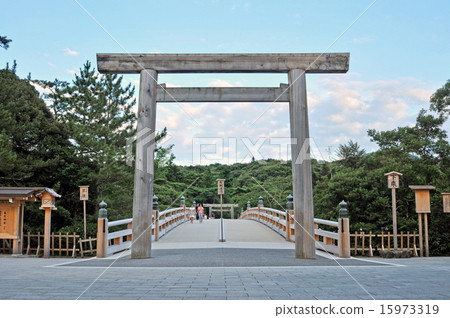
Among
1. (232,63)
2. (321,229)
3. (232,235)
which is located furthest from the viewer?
(232,235)

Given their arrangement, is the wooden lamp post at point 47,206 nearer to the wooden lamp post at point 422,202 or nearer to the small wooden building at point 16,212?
the small wooden building at point 16,212

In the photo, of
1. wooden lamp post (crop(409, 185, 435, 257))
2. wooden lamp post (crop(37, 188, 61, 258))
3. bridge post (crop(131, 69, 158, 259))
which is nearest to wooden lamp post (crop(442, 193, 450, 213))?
wooden lamp post (crop(409, 185, 435, 257))

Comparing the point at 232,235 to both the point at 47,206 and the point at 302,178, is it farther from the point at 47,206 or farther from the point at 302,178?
the point at 302,178

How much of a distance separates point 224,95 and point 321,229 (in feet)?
26.4

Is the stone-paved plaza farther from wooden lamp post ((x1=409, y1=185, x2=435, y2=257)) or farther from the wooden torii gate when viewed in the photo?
wooden lamp post ((x1=409, y1=185, x2=435, y2=257))

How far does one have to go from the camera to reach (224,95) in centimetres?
842

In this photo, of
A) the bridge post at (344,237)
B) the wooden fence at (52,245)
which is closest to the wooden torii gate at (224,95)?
the bridge post at (344,237)

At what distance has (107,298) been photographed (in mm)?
3475

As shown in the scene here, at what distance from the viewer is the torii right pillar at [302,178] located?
7.93m

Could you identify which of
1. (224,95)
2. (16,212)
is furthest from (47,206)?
(224,95)

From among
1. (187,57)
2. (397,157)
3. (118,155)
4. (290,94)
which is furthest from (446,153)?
(118,155)

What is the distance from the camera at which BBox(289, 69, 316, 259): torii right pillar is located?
7.93 meters

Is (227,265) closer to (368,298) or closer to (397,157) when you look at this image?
(368,298)
